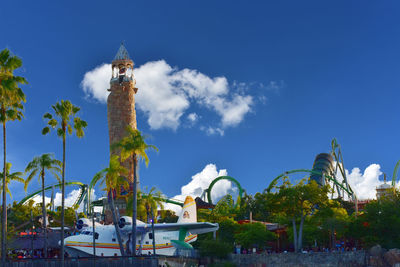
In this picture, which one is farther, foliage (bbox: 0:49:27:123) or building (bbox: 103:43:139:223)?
building (bbox: 103:43:139:223)

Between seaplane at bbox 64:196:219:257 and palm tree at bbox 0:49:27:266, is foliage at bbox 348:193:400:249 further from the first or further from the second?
palm tree at bbox 0:49:27:266

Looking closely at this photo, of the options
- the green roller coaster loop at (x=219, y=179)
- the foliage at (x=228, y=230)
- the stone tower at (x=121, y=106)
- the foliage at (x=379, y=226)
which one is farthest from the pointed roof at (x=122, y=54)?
the foliage at (x=379, y=226)

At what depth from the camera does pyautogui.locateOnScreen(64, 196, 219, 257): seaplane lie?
53750mm

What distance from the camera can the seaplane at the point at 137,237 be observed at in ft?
176

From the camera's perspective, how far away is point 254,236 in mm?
67000

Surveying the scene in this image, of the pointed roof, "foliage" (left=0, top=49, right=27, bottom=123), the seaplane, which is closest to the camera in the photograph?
"foliage" (left=0, top=49, right=27, bottom=123)

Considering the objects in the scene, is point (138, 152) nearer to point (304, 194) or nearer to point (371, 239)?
point (304, 194)

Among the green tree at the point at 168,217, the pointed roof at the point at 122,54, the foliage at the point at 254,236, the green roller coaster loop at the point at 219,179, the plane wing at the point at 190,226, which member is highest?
the pointed roof at the point at 122,54

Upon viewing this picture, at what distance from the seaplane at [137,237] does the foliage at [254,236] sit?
8712mm

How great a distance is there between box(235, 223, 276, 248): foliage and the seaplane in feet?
28.6

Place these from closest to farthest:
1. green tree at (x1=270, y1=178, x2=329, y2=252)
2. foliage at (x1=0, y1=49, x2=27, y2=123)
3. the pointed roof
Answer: foliage at (x1=0, y1=49, x2=27, y2=123)
green tree at (x1=270, y1=178, x2=329, y2=252)
the pointed roof

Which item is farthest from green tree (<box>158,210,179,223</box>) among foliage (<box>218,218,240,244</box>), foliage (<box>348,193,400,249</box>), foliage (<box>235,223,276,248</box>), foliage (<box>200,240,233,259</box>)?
foliage (<box>348,193,400,249</box>)

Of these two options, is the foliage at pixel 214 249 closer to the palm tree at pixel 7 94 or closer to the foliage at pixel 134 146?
the foliage at pixel 134 146

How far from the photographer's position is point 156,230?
59906mm
